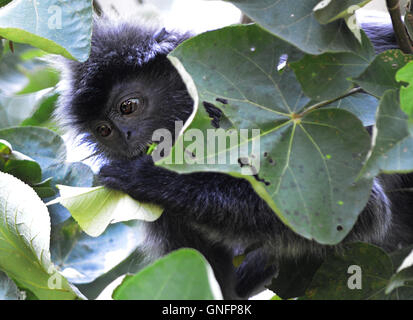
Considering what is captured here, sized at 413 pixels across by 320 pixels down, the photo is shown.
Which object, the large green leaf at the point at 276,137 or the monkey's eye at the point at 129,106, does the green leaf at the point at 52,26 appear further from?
the monkey's eye at the point at 129,106

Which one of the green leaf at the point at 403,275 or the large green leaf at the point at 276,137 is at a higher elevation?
the large green leaf at the point at 276,137

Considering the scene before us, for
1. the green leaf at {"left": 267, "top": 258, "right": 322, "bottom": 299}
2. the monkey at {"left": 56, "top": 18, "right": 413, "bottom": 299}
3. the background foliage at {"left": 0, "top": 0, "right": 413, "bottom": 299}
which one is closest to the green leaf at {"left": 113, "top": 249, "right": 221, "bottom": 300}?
the background foliage at {"left": 0, "top": 0, "right": 413, "bottom": 299}

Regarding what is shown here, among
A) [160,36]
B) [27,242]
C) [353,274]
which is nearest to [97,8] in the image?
[160,36]

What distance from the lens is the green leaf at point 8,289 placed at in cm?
91

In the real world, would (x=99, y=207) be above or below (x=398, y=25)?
below

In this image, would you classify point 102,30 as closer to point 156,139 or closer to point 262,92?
point 156,139

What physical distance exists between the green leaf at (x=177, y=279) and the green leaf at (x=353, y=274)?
14.0 inches

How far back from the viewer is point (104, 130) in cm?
151

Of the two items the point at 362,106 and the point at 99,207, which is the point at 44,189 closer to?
the point at 99,207

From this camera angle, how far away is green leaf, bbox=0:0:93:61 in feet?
2.80

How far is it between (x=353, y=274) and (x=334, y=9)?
1.38ft

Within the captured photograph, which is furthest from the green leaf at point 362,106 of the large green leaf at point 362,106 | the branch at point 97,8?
the branch at point 97,8

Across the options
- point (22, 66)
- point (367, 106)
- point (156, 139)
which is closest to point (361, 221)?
point (367, 106)

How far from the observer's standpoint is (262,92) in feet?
2.54
